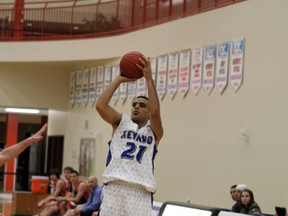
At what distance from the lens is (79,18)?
2267 centimetres

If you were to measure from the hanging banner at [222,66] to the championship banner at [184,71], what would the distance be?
1.32 metres

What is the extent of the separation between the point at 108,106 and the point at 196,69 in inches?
372

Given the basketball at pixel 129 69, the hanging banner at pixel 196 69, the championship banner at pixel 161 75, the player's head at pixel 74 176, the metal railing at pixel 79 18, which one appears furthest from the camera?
the metal railing at pixel 79 18

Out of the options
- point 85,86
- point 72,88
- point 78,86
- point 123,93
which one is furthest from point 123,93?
point 72,88

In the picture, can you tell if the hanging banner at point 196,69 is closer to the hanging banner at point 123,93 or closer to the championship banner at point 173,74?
the championship banner at point 173,74

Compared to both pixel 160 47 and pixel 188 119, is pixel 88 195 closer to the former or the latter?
pixel 188 119

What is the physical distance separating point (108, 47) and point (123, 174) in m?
14.5

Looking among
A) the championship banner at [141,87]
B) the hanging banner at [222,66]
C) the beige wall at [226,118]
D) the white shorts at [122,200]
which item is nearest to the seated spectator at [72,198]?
the beige wall at [226,118]

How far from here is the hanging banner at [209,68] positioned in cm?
1504

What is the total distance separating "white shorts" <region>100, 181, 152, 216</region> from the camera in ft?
20.8

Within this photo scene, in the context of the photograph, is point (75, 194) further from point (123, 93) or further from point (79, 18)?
point (79, 18)

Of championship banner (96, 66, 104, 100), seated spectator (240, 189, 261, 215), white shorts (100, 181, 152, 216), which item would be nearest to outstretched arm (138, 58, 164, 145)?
white shorts (100, 181, 152, 216)

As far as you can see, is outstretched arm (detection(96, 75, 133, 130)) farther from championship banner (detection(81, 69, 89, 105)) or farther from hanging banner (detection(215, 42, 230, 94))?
championship banner (detection(81, 69, 89, 105))

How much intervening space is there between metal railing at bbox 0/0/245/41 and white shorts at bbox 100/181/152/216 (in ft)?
38.3
